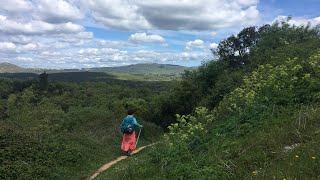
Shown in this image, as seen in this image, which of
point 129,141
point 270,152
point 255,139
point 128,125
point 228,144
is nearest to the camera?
point 270,152

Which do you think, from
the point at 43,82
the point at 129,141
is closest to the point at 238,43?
the point at 129,141

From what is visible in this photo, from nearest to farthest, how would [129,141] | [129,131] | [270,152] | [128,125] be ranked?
[270,152] < [128,125] < [129,131] < [129,141]

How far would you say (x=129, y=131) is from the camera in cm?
2055

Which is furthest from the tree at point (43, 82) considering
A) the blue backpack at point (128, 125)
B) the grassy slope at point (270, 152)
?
the grassy slope at point (270, 152)

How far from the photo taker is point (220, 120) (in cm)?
1487

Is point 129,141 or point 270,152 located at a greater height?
point 270,152

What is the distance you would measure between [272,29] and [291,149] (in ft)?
131

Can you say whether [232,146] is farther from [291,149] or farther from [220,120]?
[220,120]

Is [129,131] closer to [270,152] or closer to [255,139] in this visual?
[255,139]

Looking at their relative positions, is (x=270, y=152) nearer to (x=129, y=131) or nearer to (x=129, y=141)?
(x=129, y=131)

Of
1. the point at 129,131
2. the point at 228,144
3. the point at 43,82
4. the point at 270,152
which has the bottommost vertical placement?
the point at 43,82

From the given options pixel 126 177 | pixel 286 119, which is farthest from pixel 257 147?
pixel 126 177

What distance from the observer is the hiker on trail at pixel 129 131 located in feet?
66.6

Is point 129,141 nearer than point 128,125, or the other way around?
point 128,125
